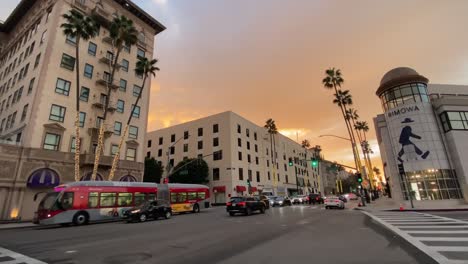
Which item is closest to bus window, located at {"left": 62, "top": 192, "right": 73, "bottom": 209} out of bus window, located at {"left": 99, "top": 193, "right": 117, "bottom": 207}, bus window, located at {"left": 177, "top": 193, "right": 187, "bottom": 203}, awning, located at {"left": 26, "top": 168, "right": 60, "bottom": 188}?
bus window, located at {"left": 99, "top": 193, "right": 117, "bottom": 207}

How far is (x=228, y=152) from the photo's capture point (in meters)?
52.7

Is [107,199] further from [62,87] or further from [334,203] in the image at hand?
[334,203]

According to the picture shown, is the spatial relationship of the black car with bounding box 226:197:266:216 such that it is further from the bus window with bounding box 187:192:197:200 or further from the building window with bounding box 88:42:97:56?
the building window with bounding box 88:42:97:56

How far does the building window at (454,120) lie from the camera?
28172 millimetres

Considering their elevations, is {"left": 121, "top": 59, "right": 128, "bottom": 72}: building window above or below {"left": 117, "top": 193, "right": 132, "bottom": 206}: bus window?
above

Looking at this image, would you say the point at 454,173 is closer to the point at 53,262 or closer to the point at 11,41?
the point at 53,262

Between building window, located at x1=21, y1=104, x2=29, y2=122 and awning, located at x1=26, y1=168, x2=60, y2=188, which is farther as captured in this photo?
building window, located at x1=21, y1=104, x2=29, y2=122

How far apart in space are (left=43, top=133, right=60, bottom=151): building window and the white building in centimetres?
3952

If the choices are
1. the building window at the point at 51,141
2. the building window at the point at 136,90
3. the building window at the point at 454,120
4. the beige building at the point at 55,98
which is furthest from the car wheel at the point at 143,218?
the building window at the point at 454,120

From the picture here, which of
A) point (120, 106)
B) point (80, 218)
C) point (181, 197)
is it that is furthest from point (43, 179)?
point (181, 197)

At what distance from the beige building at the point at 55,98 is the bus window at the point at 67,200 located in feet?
30.4

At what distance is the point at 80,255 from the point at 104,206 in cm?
1507

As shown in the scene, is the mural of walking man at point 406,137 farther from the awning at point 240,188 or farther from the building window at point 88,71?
the building window at point 88,71

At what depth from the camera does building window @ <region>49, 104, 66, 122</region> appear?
90.4 feet
